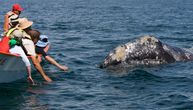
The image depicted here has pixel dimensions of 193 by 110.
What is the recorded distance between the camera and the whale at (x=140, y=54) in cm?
1770

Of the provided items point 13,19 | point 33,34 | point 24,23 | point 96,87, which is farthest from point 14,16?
point 96,87

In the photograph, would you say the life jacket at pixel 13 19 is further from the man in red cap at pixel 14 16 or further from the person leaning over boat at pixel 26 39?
the person leaning over boat at pixel 26 39

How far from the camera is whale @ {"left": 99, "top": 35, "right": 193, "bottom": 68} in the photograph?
17703mm

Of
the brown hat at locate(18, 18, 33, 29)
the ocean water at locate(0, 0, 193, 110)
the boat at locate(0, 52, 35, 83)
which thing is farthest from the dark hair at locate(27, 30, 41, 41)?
the ocean water at locate(0, 0, 193, 110)

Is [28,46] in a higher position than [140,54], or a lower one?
higher

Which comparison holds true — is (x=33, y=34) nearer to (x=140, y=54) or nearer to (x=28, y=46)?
(x=28, y=46)

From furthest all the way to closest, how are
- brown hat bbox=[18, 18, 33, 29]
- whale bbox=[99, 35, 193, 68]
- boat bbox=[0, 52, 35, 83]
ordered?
whale bbox=[99, 35, 193, 68], brown hat bbox=[18, 18, 33, 29], boat bbox=[0, 52, 35, 83]

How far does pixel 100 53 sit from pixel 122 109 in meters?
8.56

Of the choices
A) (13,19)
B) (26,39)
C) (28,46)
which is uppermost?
(13,19)

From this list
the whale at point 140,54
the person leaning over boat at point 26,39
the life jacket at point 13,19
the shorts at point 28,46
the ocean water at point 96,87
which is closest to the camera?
the ocean water at point 96,87

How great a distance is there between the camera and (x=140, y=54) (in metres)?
17.9

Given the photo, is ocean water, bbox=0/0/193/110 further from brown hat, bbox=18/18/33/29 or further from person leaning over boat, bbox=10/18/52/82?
brown hat, bbox=18/18/33/29

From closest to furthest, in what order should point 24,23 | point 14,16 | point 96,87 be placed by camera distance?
point 96,87 < point 24,23 < point 14,16

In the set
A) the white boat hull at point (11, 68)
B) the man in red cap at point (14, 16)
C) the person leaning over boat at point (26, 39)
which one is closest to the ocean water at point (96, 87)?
the white boat hull at point (11, 68)
